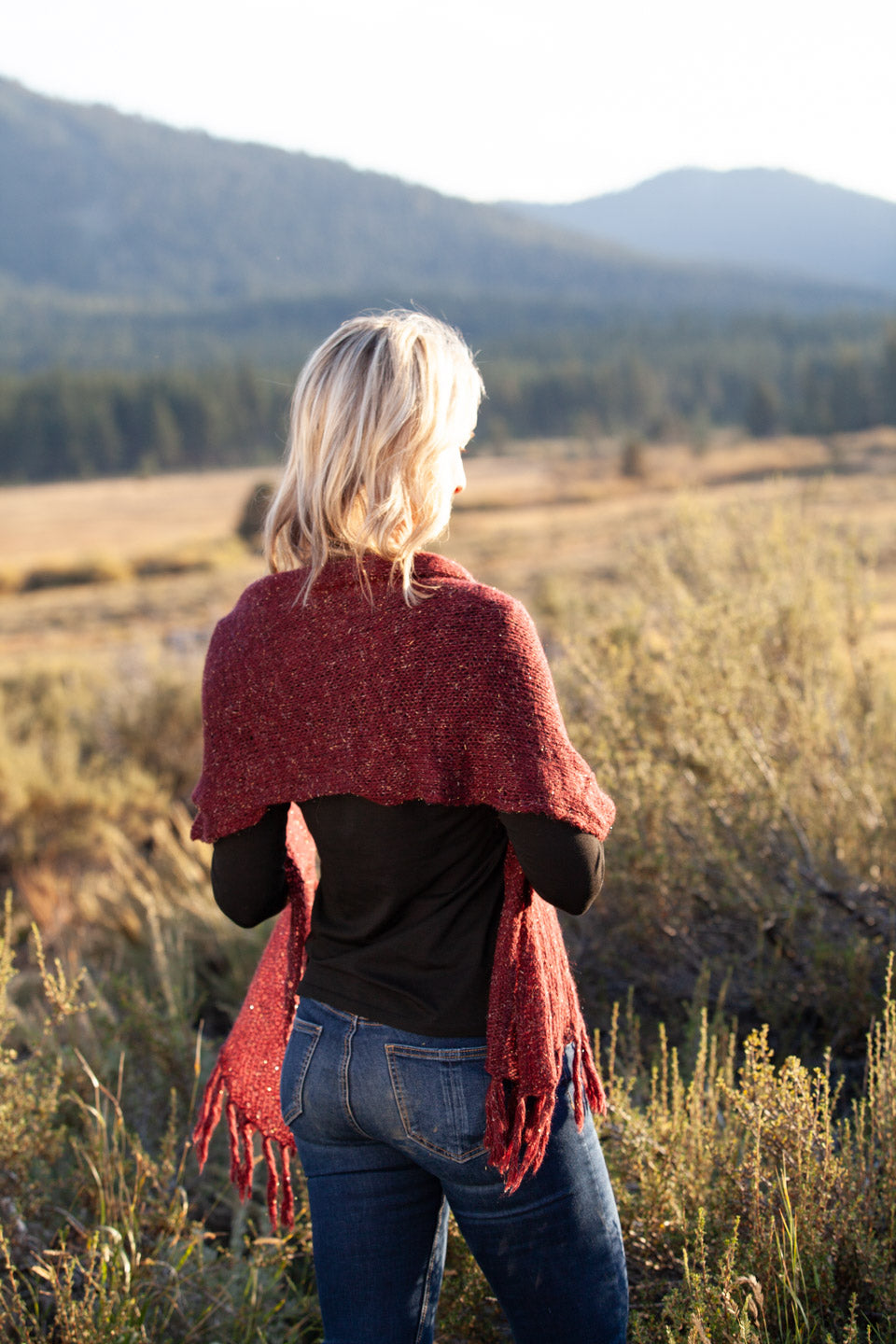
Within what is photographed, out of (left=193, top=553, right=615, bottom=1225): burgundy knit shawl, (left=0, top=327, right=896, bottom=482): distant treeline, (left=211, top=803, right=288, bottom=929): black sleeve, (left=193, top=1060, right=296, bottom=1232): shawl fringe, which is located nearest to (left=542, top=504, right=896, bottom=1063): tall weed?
(left=193, top=1060, right=296, bottom=1232): shawl fringe

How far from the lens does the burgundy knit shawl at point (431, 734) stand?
1.43 metres

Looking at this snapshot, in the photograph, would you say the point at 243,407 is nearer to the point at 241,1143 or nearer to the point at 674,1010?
the point at 674,1010

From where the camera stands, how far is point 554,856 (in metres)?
1.42

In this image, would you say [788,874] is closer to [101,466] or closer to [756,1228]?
[756,1228]

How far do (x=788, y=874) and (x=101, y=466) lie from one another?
3548 inches

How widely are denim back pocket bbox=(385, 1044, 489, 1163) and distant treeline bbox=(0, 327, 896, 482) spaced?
75.2 metres

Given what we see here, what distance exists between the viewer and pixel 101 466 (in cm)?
8656

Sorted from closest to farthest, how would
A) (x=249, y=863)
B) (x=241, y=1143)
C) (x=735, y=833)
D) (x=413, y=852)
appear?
(x=413, y=852) → (x=249, y=863) → (x=241, y=1143) → (x=735, y=833)

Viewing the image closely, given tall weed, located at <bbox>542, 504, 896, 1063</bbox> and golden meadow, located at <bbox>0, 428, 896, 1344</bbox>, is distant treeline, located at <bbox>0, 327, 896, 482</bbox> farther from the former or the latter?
tall weed, located at <bbox>542, 504, 896, 1063</bbox>

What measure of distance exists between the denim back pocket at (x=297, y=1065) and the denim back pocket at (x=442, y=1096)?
16 cm

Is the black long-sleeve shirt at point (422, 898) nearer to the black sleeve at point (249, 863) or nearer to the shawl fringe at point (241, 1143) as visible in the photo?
the black sleeve at point (249, 863)

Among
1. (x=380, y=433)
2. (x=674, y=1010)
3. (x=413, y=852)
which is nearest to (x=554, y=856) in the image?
(x=413, y=852)

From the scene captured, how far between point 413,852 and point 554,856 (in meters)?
0.22

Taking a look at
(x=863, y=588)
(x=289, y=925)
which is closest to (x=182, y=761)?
(x=863, y=588)
